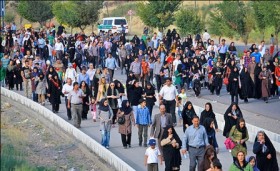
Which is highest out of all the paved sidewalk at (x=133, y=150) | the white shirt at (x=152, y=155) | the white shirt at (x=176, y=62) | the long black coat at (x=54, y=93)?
the white shirt at (x=176, y=62)

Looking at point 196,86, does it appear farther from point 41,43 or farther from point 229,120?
point 41,43

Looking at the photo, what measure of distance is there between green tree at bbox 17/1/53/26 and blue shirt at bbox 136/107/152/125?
156 ft

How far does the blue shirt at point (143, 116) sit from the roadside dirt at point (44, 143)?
1.29 meters

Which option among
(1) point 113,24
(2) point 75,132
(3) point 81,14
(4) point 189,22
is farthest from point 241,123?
(3) point 81,14

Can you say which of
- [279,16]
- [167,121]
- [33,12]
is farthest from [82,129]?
[33,12]

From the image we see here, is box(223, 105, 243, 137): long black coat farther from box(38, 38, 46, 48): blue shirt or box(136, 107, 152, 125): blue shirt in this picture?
box(38, 38, 46, 48): blue shirt

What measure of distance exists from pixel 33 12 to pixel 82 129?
44190 mm

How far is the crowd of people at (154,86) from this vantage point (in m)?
17.0

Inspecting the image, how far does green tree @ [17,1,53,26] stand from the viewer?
68062mm

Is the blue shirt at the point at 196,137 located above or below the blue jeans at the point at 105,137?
above

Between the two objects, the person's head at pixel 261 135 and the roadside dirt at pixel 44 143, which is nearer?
the person's head at pixel 261 135

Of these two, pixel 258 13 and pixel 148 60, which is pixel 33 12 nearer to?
pixel 258 13

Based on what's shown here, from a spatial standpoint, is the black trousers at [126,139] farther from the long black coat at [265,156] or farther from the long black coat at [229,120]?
the long black coat at [265,156]

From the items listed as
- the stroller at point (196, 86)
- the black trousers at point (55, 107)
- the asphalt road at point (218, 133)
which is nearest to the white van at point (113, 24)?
the asphalt road at point (218, 133)
